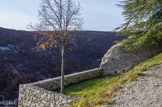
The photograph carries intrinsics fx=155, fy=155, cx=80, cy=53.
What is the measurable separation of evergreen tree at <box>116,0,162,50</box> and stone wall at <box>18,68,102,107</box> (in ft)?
13.8

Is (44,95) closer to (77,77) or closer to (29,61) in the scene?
(77,77)

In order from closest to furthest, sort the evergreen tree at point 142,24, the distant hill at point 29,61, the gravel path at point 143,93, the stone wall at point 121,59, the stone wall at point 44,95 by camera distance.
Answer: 1. the gravel path at point 143,93
2. the stone wall at point 44,95
3. the evergreen tree at point 142,24
4. the stone wall at point 121,59
5. the distant hill at point 29,61

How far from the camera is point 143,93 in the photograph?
15.2 feet

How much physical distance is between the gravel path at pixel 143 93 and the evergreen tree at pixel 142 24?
3.56 meters

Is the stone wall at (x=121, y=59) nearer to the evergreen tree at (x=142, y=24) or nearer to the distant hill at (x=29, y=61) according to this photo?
the evergreen tree at (x=142, y=24)

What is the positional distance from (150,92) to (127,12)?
7.31 meters

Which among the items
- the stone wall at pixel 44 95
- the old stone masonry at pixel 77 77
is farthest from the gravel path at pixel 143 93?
the old stone masonry at pixel 77 77

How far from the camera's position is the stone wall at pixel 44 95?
20.0 feet

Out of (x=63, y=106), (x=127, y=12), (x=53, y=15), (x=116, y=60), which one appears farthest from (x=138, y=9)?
(x=63, y=106)

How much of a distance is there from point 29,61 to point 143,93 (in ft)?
55.6

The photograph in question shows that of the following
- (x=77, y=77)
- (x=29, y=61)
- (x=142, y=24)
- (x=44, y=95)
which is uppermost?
(x=142, y=24)

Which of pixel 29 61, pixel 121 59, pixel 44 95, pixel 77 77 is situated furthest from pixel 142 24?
pixel 29 61

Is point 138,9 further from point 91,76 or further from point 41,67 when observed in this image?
point 41,67

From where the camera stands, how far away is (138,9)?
A: 9766mm
